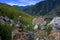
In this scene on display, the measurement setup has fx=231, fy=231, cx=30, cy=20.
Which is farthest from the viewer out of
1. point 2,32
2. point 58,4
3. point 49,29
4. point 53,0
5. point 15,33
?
point 53,0

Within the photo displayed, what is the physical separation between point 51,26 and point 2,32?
9912 mm

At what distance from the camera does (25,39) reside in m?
14.1

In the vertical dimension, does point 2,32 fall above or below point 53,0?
below

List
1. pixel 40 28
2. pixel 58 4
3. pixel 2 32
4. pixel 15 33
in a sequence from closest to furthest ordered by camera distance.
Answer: pixel 15 33
pixel 2 32
pixel 40 28
pixel 58 4

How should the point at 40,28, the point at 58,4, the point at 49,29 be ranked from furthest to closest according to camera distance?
the point at 58,4, the point at 40,28, the point at 49,29

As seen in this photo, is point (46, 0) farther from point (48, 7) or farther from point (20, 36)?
point (20, 36)

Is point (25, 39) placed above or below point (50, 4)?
below

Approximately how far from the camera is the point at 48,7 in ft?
530

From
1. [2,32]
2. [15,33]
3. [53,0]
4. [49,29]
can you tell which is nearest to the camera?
[15,33]

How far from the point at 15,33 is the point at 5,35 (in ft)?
39.8

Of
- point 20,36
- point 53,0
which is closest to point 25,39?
point 20,36

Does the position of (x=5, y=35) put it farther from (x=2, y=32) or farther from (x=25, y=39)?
(x=25, y=39)

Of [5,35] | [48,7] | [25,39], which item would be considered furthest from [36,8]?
[25,39]

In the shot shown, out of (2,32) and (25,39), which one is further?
(2,32)
